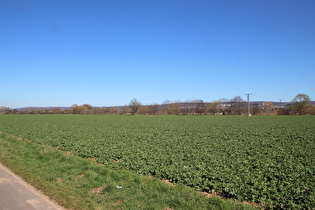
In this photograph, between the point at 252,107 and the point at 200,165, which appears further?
the point at 252,107

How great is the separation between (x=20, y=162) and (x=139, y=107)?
4646 inches

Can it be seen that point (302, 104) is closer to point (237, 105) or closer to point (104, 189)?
point (237, 105)

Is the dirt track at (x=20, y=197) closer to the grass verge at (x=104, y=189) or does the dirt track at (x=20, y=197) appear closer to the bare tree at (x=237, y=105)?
the grass verge at (x=104, y=189)

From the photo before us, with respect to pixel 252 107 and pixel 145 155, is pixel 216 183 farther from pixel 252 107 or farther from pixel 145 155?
pixel 252 107

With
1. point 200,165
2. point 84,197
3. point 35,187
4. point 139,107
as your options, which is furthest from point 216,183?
point 139,107

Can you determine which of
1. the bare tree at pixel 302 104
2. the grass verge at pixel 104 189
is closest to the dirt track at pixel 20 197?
the grass verge at pixel 104 189

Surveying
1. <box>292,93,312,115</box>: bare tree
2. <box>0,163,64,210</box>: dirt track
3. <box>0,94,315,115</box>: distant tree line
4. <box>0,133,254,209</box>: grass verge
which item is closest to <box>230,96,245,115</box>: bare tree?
<box>0,94,315,115</box>: distant tree line

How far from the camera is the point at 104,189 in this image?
6.60 metres

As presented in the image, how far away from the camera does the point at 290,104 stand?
9838 centimetres

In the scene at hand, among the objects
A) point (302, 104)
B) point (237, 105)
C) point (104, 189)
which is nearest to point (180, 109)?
point (237, 105)

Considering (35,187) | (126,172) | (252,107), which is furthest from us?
(252,107)

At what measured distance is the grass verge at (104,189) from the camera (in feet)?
18.1

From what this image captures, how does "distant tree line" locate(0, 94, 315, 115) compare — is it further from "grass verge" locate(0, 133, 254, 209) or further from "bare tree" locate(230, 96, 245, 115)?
"grass verge" locate(0, 133, 254, 209)

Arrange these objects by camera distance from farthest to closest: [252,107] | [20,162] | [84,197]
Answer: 1. [252,107]
2. [20,162]
3. [84,197]
